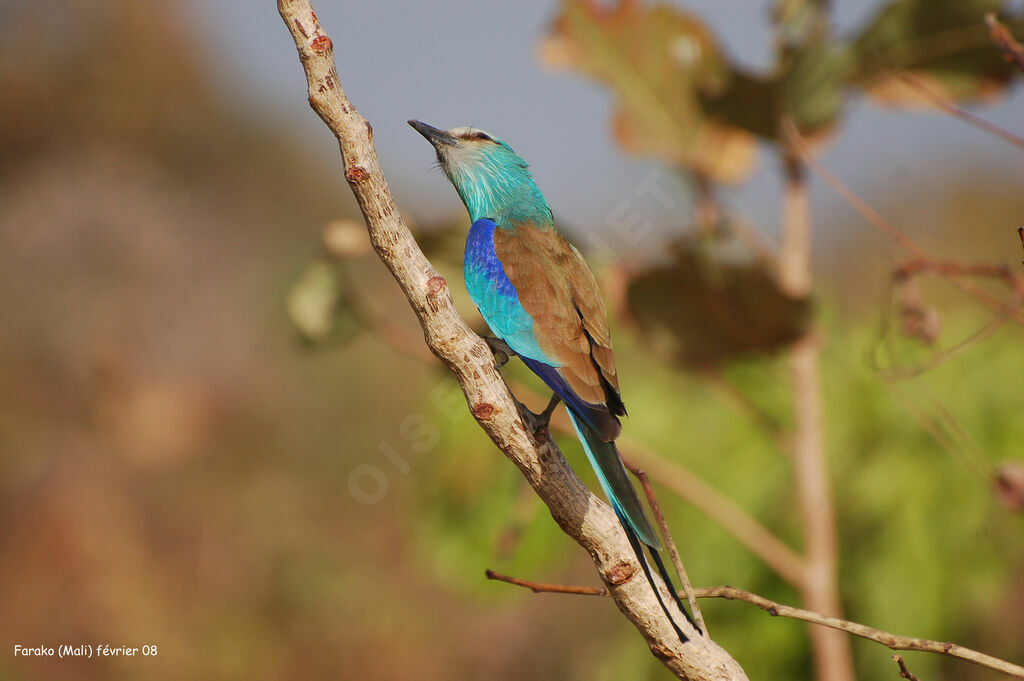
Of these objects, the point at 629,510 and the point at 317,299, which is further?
the point at 317,299

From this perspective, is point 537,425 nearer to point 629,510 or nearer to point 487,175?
point 629,510

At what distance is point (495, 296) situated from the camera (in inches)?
64.2

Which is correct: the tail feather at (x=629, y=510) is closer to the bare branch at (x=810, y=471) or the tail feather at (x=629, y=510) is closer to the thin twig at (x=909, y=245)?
the thin twig at (x=909, y=245)

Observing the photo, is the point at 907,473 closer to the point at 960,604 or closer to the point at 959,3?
the point at 960,604

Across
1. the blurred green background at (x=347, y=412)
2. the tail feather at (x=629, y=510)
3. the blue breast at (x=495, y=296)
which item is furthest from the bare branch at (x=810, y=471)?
the tail feather at (x=629, y=510)

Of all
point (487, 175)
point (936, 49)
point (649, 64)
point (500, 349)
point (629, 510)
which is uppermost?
point (936, 49)

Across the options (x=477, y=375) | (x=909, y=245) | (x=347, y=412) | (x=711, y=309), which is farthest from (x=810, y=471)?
(x=347, y=412)

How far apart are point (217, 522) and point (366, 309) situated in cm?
464

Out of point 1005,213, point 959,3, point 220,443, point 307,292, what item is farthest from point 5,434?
point 1005,213

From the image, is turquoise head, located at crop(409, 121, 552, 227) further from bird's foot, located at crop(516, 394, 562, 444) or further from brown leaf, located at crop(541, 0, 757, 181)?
brown leaf, located at crop(541, 0, 757, 181)

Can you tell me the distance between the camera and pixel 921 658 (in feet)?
10.2

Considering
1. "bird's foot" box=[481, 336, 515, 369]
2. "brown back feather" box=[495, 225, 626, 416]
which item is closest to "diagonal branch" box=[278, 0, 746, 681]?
"brown back feather" box=[495, 225, 626, 416]

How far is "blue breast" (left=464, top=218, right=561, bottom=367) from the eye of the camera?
1.56 m

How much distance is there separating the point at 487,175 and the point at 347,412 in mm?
6212
